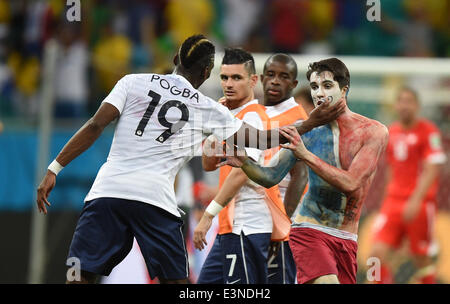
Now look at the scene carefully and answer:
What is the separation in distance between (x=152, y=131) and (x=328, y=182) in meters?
1.29

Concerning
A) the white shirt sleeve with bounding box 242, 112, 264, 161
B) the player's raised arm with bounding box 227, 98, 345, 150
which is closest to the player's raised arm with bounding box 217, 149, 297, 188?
the player's raised arm with bounding box 227, 98, 345, 150

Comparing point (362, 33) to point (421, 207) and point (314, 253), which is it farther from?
point (314, 253)

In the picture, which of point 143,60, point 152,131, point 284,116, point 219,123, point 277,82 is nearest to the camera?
point 152,131

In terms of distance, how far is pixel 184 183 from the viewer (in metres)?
8.99

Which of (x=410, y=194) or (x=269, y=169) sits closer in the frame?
(x=269, y=169)

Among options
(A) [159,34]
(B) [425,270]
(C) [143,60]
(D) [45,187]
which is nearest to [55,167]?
(D) [45,187]

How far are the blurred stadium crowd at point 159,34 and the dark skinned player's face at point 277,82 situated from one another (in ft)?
16.3

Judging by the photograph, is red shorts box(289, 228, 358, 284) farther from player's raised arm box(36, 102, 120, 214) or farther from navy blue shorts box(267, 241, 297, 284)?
player's raised arm box(36, 102, 120, 214)

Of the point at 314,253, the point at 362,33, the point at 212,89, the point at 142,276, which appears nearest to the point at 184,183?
the point at 142,276

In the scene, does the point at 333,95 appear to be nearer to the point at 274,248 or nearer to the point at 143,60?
the point at 274,248

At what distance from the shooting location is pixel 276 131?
5848mm

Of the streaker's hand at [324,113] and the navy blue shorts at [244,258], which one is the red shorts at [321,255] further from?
the streaker's hand at [324,113]

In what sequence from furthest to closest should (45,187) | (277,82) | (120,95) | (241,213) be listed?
(277,82) → (241,213) → (120,95) → (45,187)
